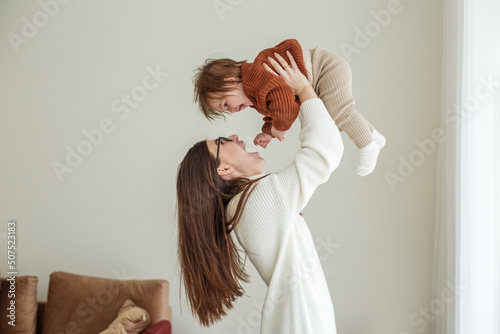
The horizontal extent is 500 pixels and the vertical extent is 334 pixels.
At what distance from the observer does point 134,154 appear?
10.9ft

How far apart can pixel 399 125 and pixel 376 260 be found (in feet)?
2.77

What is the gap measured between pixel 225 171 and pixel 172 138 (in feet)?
5.75

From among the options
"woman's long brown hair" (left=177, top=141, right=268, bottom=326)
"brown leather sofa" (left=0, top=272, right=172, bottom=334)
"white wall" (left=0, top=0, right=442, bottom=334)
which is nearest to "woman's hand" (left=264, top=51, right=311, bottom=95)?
"woman's long brown hair" (left=177, top=141, right=268, bottom=326)

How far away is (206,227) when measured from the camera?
59.9 inches

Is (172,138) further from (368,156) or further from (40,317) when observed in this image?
(368,156)

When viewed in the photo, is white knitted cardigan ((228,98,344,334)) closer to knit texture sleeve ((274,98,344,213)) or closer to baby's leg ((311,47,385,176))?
knit texture sleeve ((274,98,344,213))

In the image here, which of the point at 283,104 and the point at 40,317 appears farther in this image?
the point at 40,317

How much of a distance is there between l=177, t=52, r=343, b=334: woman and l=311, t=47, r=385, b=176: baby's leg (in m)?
0.16

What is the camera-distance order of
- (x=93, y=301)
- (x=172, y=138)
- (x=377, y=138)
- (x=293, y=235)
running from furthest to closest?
(x=172, y=138) → (x=93, y=301) → (x=377, y=138) → (x=293, y=235)

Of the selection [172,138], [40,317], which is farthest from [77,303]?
[172,138]

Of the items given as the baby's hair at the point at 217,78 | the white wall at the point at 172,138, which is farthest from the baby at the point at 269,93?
the white wall at the point at 172,138

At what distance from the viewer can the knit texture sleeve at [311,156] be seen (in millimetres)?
1376

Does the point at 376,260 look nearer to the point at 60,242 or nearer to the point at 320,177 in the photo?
the point at 320,177

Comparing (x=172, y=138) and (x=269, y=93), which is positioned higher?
(x=172, y=138)
